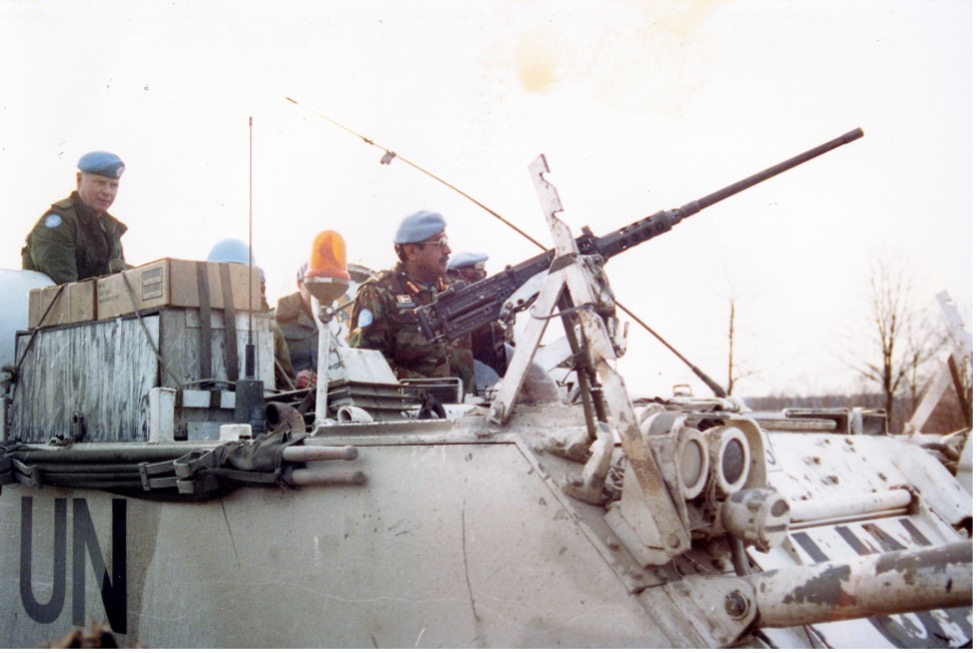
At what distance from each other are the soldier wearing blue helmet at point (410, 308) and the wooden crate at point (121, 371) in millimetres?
801

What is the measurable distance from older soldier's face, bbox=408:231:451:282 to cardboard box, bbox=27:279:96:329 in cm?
185

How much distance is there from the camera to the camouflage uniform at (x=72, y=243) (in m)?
5.98

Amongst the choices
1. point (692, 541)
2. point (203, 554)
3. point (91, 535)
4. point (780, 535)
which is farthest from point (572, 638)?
point (91, 535)

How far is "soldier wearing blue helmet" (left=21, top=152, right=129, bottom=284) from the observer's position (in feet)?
19.6

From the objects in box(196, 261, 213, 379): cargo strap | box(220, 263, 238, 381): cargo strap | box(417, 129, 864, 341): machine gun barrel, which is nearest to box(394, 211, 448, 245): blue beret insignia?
box(220, 263, 238, 381): cargo strap

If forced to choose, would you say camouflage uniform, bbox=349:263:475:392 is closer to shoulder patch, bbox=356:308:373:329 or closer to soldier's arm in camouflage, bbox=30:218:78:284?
shoulder patch, bbox=356:308:373:329

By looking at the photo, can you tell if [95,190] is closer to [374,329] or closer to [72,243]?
[72,243]

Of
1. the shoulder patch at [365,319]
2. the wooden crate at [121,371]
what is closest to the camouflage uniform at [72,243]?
the wooden crate at [121,371]

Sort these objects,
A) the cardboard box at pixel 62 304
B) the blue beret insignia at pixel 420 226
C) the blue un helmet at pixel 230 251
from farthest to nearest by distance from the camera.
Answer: the blue un helmet at pixel 230 251 < the blue beret insignia at pixel 420 226 < the cardboard box at pixel 62 304

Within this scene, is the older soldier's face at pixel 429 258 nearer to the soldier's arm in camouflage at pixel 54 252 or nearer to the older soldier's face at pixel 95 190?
the older soldier's face at pixel 95 190

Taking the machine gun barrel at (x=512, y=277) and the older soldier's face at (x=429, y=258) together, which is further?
the older soldier's face at (x=429, y=258)

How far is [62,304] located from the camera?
5.32m

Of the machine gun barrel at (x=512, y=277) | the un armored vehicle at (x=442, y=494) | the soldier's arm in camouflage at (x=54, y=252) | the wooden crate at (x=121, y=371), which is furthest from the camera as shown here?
the soldier's arm in camouflage at (x=54, y=252)

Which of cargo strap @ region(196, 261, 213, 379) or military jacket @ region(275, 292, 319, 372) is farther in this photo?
military jacket @ region(275, 292, 319, 372)
